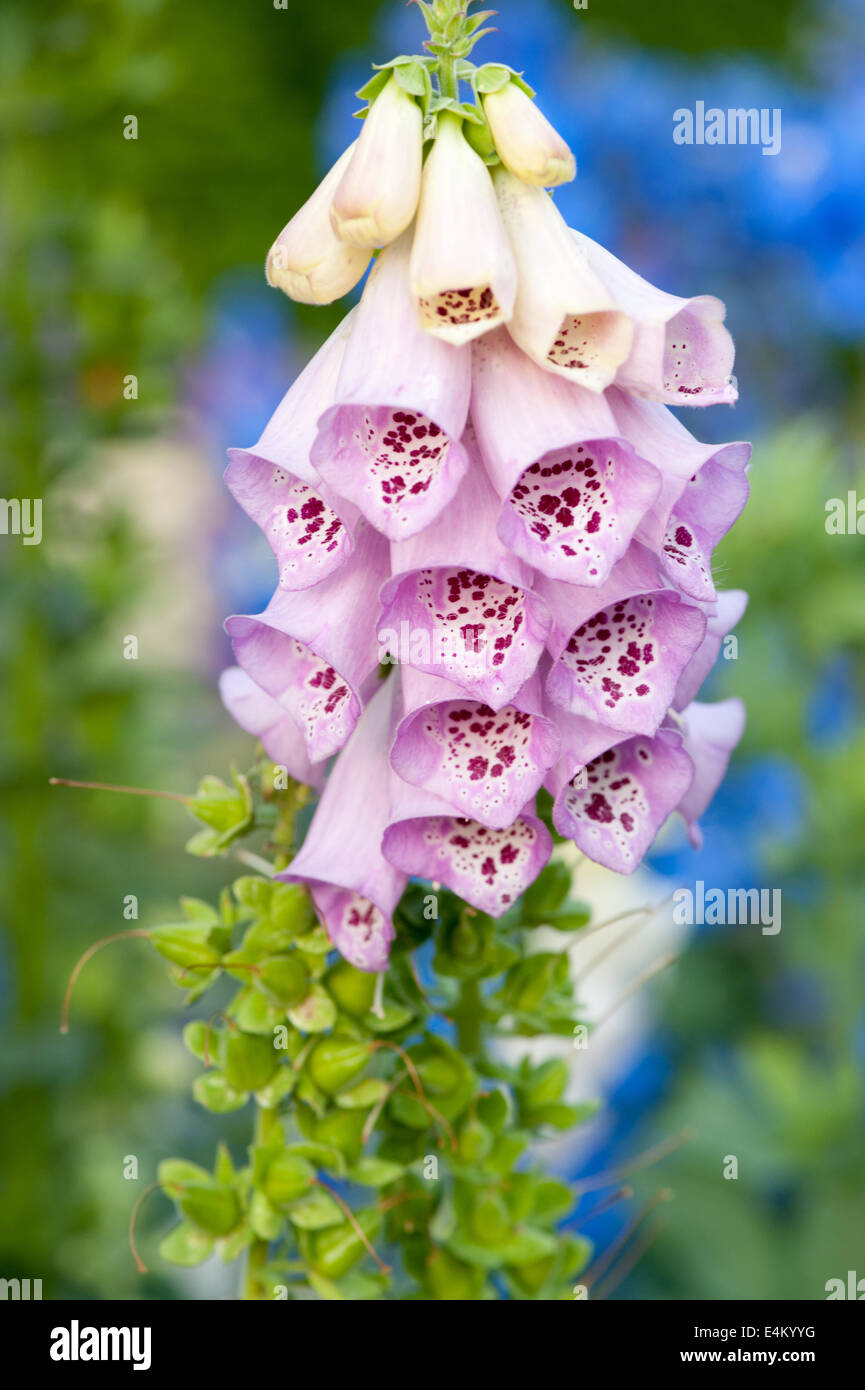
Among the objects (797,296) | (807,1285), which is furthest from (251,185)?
(807,1285)

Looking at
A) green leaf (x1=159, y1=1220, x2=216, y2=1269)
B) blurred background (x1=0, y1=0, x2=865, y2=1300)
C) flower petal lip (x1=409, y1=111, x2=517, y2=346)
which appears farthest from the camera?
blurred background (x1=0, y1=0, x2=865, y2=1300)

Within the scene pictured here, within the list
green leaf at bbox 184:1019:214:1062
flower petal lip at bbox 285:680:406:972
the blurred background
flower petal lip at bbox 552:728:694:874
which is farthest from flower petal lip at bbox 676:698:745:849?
the blurred background

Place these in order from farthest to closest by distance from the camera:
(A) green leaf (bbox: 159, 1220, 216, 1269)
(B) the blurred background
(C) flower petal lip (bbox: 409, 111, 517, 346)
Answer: (B) the blurred background < (A) green leaf (bbox: 159, 1220, 216, 1269) < (C) flower petal lip (bbox: 409, 111, 517, 346)

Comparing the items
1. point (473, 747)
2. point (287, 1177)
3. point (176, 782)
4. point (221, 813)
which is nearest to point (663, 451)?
point (473, 747)

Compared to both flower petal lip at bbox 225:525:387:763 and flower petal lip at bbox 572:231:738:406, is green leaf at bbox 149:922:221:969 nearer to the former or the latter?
flower petal lip at bbox 225:525:387:763

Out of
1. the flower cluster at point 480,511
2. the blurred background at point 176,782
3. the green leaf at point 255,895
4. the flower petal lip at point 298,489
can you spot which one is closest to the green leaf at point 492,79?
the flower cluster at point 480,511

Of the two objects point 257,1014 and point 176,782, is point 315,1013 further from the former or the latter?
point 176,782

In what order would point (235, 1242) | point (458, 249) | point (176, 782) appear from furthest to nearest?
point (176, 782)
point (235, 1242)
point (458, 249)
